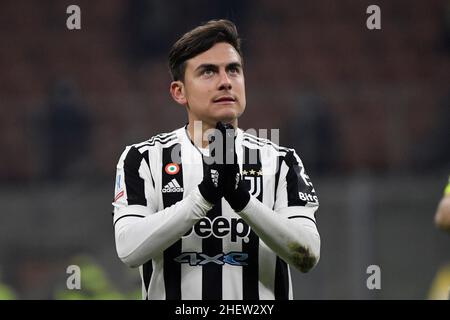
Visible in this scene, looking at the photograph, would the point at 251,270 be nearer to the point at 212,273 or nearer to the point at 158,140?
the point at 212,273

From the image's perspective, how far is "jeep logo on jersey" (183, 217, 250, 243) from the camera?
379 cm

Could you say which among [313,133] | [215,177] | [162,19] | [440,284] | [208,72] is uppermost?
[162,19]

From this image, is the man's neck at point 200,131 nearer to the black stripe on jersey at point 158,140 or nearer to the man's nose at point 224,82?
the black stripe on jersey at point 158,140

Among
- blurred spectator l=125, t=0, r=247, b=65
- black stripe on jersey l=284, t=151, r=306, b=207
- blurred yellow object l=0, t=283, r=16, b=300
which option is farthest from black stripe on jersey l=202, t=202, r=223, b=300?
blurred spectator l=125, t=0, r=247, b=65

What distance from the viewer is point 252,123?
33.2ft

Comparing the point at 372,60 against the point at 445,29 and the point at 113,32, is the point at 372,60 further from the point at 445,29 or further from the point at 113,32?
the point at 113,32

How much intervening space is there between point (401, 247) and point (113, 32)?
508 cm

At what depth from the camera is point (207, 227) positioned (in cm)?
379

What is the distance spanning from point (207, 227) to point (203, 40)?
2.38ft

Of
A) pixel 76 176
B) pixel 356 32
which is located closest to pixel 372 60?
pixel 356 32

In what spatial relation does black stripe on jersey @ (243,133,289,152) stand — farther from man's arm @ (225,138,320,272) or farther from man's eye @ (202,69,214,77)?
man's eye @ (202,69,214,77)

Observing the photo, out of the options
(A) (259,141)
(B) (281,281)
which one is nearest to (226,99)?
(A) (259,141)
